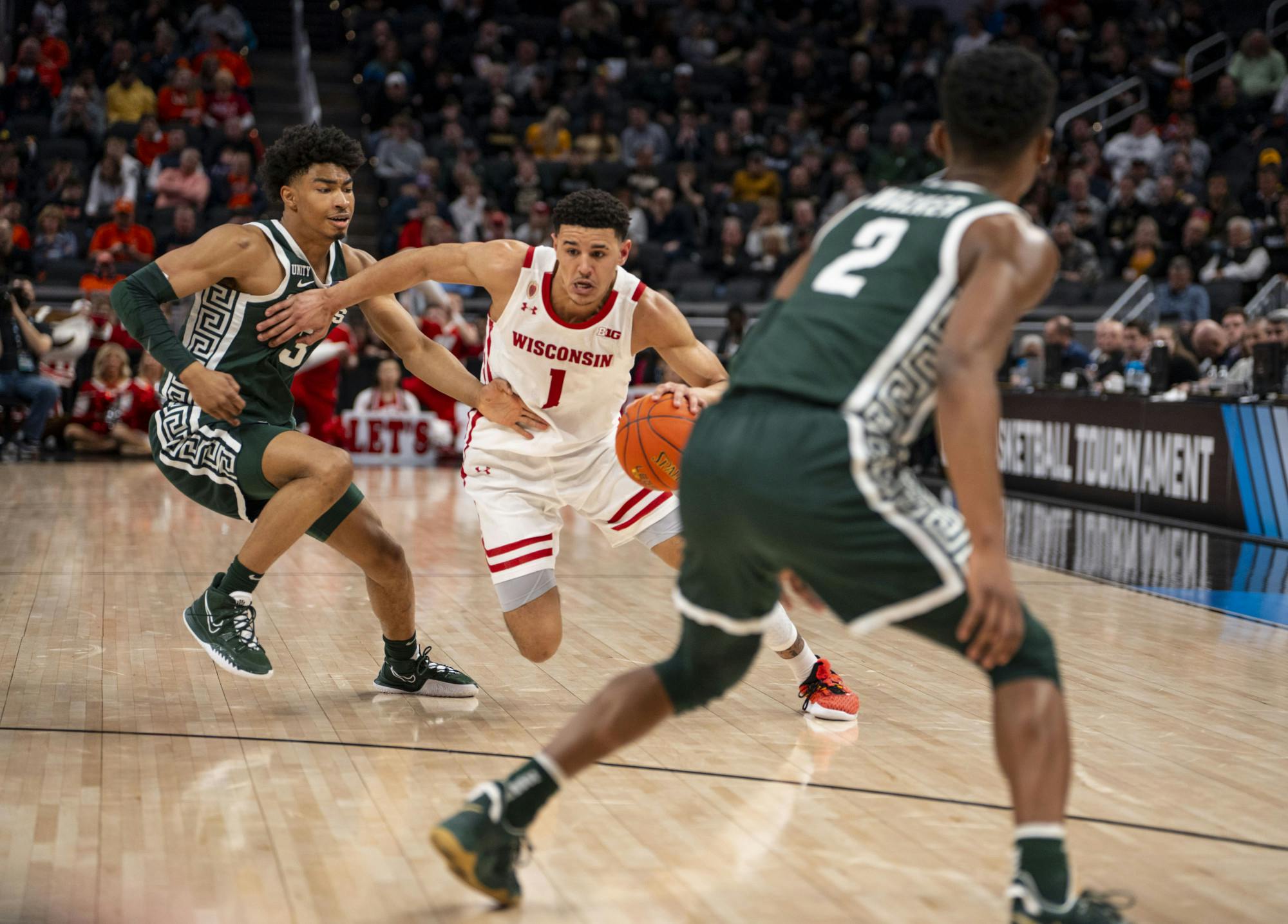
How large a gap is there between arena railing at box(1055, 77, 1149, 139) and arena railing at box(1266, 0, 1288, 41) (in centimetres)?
156

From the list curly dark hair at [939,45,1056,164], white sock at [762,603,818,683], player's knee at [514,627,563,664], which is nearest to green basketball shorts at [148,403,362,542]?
player's knee at [514,627,563,664]

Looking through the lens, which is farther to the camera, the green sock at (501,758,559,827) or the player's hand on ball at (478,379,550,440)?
the player's hand on ball at (478,379,550,440)

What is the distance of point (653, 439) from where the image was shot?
3.98 m

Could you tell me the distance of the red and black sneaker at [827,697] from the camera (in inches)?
165

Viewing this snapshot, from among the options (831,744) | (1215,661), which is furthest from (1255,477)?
(831,744)

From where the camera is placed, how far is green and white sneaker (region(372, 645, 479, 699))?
4419 millimetres

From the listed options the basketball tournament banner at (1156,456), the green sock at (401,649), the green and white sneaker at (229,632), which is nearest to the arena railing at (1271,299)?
the basketball tournament banner at (1156,456)

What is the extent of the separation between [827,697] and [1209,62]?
51.5 ft

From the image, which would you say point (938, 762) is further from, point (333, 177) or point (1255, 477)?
point (1255, 477)

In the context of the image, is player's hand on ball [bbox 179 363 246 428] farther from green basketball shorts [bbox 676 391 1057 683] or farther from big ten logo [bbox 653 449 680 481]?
green basketball shorts [bbox 676 391 1057 683]

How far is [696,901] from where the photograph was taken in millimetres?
2689

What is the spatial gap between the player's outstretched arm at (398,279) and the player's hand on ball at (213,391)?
19 centimetres

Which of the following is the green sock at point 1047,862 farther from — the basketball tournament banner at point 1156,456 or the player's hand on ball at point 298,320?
the basketball tournament banner at point 1156,456

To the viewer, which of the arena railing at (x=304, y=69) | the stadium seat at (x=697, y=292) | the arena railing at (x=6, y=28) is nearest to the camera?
the stadium seat at (x=697, y=292)
